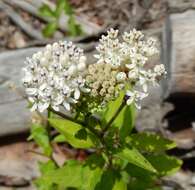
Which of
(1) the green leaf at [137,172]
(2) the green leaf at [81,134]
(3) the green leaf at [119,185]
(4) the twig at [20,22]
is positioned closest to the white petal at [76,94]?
(2) the green leaf at [81,134]

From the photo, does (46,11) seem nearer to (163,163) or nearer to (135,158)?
(163,163)

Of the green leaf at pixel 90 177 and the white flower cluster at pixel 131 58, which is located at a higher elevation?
the white flower cluster at pixel 131 58

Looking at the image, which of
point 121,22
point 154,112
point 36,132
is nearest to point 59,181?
point 36,132

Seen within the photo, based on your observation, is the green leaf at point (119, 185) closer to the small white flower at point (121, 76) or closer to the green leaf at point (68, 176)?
the green leaf at point (68, 176)

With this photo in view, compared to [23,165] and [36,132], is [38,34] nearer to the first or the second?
[23,165]

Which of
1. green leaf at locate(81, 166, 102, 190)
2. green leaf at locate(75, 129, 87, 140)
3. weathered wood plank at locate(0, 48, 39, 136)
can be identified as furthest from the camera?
weathered wood plank at locate(0, 48, 39, 136)

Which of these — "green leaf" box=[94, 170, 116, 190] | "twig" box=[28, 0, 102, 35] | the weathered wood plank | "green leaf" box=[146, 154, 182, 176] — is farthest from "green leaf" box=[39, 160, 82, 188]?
"twig" box=[28, 0, 102, 35]

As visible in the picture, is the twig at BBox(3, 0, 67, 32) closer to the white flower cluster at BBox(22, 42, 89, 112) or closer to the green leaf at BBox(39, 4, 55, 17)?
the green leaf at BBox(39, 4, 55, 17)
